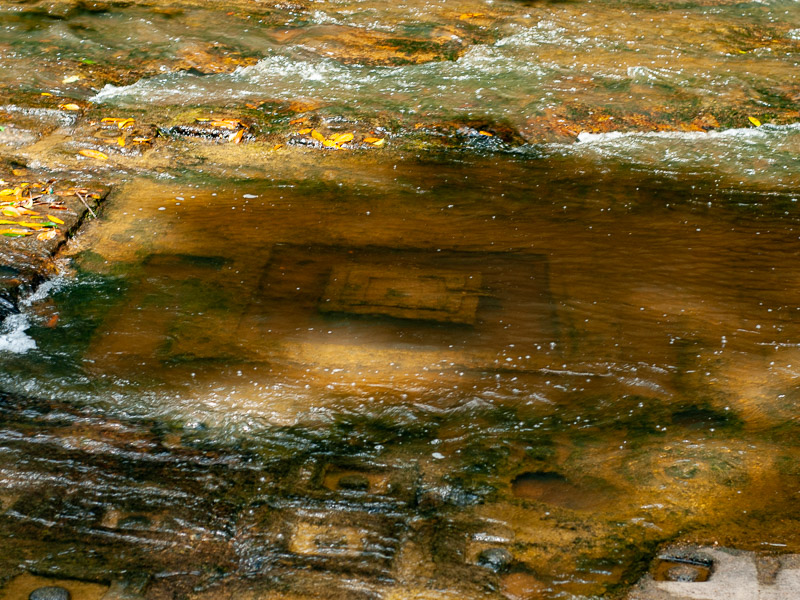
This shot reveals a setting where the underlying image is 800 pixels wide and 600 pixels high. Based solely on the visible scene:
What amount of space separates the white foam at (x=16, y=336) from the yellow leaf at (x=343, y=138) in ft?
9.02

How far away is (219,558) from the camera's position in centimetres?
285

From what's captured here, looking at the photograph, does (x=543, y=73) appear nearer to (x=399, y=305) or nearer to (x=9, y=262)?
(x=399, y=305)

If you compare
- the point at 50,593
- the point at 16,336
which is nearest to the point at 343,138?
the point at 16,336

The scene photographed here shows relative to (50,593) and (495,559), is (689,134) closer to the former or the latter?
(495,559)

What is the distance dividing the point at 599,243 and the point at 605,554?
2379mm

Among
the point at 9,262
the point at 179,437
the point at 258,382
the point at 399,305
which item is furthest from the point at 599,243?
the point at 9,262

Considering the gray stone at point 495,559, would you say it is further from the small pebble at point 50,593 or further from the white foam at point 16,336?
the white foam at point 16,336

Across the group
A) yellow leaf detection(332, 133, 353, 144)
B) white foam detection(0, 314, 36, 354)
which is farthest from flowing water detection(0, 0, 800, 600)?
yellow leaf detection(332, 133, 353, 144)

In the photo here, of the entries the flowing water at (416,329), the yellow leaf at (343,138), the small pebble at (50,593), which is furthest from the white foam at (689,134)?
the small pebble at (50,593)

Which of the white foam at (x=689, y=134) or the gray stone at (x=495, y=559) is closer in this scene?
the gray stone at (x=495, y=559)

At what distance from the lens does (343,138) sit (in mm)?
5934

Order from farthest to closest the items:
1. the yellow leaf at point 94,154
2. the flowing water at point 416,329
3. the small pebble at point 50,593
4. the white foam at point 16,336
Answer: the yellow leaf at point 94,154, the white foam at point 16,336, the flowing water at point 416,329, the small pebble at point 50,593

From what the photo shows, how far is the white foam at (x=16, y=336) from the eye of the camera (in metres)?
3.99

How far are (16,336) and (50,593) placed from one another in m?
1.85
